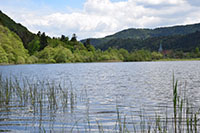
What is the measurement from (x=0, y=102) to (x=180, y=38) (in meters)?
197

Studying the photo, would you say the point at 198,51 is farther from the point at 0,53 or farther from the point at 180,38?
the point at 0,53

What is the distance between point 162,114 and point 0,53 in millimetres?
72616

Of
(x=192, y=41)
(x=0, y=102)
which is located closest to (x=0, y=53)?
(x=0, y=102)

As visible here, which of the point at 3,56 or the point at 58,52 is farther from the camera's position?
the point at 58,52

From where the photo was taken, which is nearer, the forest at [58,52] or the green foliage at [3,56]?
the green foliage at [3,56]

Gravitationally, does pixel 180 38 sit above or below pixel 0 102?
above

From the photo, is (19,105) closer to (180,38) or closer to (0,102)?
(0,102)

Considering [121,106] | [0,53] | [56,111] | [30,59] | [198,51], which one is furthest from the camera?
[198,51]

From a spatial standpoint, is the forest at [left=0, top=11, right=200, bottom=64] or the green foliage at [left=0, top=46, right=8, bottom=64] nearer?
the green foliage at [left=0, top=46, right=8, bottom=64]

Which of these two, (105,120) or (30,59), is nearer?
(105,120)

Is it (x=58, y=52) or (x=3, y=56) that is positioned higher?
(x=58, y=52)

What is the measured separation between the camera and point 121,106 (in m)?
13.2

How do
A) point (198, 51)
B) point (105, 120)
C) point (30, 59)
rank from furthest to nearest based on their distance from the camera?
point (198, 51), point (30, 59), point (105, 120)

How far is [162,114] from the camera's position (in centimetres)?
1113
